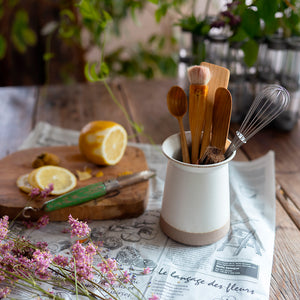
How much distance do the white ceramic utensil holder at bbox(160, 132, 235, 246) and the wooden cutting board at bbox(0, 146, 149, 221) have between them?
8 centimetres

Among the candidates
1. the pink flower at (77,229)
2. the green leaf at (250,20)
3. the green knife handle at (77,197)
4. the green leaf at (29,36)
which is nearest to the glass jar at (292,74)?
the green leaf at (250,20)

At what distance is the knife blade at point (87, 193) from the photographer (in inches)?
24.1

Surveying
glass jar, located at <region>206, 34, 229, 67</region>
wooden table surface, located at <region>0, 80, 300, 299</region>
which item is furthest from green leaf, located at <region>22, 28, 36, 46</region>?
glass jar, located at <region>206, 34, 229, 67</region>

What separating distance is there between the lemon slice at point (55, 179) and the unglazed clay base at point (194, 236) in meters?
0.19

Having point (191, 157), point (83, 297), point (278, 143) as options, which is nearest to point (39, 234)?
point (83, 297)

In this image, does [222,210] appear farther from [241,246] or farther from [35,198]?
[35,198]

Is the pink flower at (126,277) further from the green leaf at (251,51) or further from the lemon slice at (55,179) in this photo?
the green leaf at (251,51)

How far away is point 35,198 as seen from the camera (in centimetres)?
64

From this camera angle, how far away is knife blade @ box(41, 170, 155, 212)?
0.61 meters

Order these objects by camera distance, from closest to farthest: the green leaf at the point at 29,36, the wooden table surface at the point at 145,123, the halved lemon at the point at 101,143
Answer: the wooden table surface at the point at 145,123 < the halved lemon at the point at 101,143 < the green leaf at the point at 29,36

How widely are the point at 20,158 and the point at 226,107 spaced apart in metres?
0.46

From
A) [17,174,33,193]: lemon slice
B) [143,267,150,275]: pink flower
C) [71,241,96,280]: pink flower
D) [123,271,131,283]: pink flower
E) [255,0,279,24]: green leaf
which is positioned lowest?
[143,267,150,275]: pink flower

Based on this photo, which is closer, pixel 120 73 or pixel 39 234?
pixel 39 234

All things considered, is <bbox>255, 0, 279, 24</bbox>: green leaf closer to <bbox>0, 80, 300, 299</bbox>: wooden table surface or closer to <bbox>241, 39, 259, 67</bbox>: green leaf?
<bbox>241, 39, 259, 67</bbox>: green leaf
